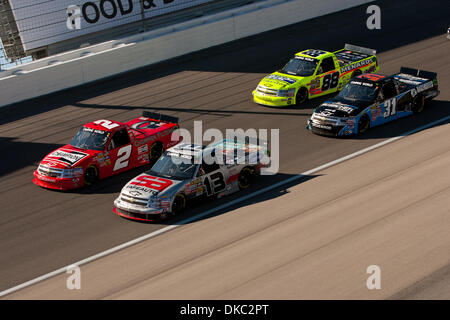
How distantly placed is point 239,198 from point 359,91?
256 inches

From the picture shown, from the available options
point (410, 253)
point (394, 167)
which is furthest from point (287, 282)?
point (394, 167)

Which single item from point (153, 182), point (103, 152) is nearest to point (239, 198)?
point (153, 182)

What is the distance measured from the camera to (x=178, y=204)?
16578 millimetres

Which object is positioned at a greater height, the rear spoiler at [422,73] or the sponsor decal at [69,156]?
the sponsor decal at [69,156]

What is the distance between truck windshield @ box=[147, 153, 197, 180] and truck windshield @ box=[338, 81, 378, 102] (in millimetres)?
6878

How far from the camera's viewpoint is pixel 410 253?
1347cm

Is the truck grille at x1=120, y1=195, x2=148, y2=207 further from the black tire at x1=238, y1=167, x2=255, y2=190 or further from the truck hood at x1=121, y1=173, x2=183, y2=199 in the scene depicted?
the black tire at x1=238, y1=167, x2=255, y2=190

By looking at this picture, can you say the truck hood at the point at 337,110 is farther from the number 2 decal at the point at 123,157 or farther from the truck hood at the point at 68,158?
the truck hood at the point at 68,158

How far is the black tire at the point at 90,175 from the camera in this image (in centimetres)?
1850

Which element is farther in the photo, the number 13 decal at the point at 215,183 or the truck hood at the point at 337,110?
the truck hood at the point at 337,110

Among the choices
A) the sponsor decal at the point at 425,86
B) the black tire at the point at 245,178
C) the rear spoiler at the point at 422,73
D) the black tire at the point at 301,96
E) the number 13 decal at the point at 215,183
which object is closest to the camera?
the number 13 decal at the point at 215,183

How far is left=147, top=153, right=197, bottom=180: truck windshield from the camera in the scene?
16875 mm

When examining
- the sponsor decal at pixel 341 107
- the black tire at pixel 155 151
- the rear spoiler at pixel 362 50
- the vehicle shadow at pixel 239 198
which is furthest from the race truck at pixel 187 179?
the rear spoiler at pixel 362 50

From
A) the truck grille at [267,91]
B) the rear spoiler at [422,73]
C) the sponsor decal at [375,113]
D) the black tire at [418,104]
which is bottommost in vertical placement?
the black tire at [418,104]
